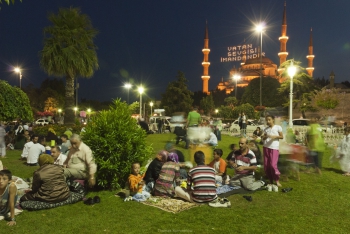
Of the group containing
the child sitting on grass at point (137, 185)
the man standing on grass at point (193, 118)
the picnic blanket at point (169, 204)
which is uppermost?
the man standing on grass at point (193, 118)

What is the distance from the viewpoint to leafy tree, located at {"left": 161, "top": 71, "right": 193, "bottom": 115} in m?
50.3

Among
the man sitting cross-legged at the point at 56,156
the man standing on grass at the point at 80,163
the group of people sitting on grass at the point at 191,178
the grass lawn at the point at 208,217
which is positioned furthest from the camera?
the man sitting cross-legged at the point at 56,156

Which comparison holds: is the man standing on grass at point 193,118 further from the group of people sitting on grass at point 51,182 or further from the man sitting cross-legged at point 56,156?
the group of people sitting on grass at point 51,182

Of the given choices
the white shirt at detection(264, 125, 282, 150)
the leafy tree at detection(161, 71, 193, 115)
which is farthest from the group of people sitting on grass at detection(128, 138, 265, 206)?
the leafy tree at detection(161, 71, 193, 115)

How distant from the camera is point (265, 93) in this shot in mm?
52500

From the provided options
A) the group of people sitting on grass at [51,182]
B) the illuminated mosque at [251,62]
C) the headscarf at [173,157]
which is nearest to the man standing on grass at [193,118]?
the headscarf at [173,157]

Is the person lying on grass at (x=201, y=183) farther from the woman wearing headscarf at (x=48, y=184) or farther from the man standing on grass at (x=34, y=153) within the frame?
the man standing on grass at (x=34, y=153)

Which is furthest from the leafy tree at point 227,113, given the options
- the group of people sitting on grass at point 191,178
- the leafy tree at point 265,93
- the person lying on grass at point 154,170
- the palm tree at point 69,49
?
the person lying on grass at point 154,170

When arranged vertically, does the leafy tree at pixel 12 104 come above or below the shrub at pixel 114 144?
above

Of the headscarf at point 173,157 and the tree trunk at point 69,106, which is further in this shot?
the tree trunk at point 69,106

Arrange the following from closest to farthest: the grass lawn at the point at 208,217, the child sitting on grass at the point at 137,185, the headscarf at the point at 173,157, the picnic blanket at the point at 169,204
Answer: the grass lawn at the point at 208,217, the picnic blanket at the point at 169,204, the child sitting on grass at the point at 137,185, the headscarf at the point at 173,157

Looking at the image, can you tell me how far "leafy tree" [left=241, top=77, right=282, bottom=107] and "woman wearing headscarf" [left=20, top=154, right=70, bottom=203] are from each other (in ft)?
157

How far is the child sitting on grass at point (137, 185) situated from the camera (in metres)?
6.32

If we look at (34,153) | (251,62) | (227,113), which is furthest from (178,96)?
(251,62)
